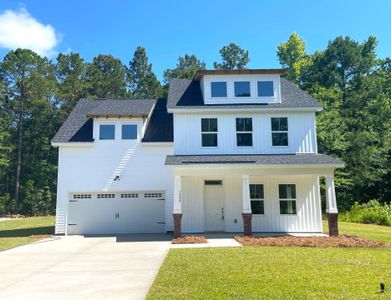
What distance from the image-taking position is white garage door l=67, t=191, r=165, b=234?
20.6 meters

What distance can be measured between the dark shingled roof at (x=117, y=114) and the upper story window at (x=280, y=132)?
5.38m

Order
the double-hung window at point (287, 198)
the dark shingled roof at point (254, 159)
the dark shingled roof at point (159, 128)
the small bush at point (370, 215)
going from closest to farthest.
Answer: the dark shingled roof at point (254, 159)
the double-hung window at point (287, 198)
the dark shingled roof at point (159, 128)
the small bush at point (370, 215)

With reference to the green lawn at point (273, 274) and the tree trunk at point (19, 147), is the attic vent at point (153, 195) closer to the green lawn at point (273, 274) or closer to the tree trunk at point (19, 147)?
the green lawn at point (273, 274)

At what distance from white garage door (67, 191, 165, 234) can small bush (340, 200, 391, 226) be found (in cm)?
1385

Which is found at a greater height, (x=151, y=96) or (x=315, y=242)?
(x=151, y=96)

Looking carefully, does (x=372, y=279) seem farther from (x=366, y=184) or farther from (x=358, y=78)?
(x=358, y=78)

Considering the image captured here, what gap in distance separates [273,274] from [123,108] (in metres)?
A: 15.1

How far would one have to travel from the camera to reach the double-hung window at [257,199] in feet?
62.8

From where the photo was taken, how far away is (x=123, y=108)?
21672 mm

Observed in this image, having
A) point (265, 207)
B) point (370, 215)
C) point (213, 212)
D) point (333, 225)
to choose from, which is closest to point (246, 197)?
point (265, 207)

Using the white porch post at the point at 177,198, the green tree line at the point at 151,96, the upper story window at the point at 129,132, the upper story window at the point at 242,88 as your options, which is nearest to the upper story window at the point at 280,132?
the upper story window at the point at 242,88

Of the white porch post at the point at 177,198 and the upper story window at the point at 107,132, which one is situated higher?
the upper story window at the point at 107,132

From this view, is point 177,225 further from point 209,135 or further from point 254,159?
point 209,135

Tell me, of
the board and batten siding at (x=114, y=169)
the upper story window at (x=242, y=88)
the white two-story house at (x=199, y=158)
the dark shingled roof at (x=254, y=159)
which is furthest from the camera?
the board and batten siding at (x=114, y=169)
